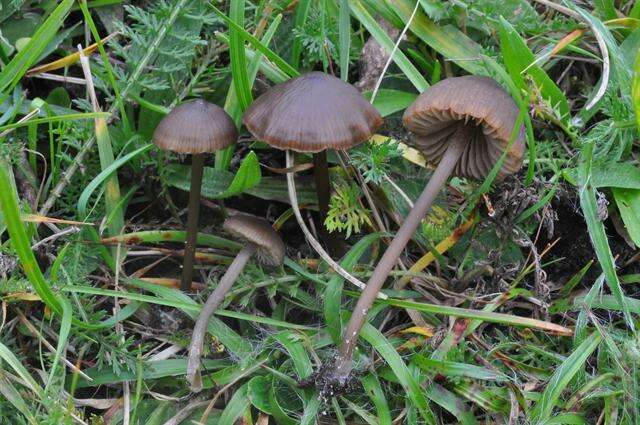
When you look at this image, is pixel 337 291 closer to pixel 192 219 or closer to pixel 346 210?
pixel 346 210

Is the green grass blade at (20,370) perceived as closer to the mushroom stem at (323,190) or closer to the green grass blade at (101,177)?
the green grass blade at (101,177)

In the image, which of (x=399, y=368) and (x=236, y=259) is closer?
(x=399, y=368)

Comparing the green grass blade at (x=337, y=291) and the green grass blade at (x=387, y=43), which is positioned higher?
the green grass blade at (x=387, y=43)

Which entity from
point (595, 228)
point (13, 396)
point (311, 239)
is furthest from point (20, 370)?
point (595, 228)

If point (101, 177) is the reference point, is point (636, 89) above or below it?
above

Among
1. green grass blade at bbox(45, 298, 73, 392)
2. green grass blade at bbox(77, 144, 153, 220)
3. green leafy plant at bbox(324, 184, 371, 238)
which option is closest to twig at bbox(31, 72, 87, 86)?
green grass blade at bbox(77, 144, 153, 220)

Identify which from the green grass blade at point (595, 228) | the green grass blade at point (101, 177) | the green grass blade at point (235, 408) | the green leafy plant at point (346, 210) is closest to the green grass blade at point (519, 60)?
the green grass blade at point (595, 228)

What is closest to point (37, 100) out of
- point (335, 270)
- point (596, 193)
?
point (335, 270)

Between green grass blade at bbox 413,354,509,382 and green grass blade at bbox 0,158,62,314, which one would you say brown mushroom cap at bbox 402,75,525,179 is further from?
green grass blade at bbox 0,158,62,314
